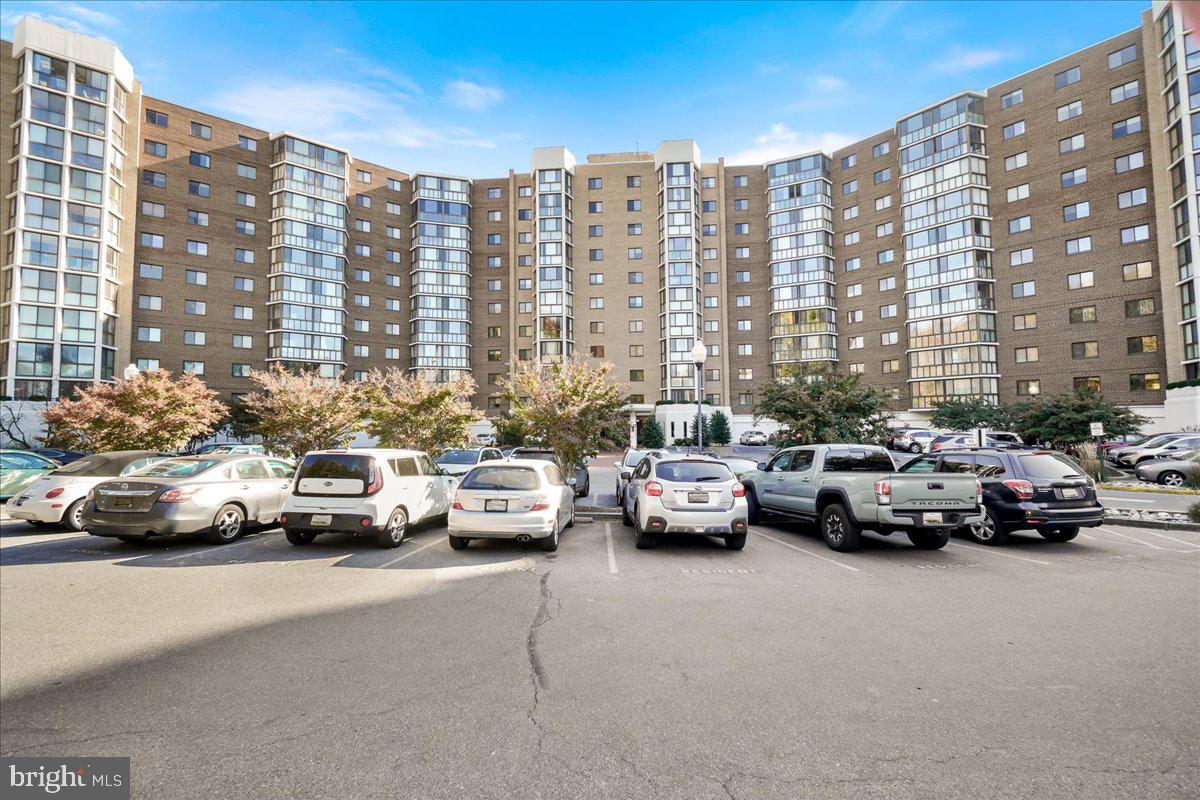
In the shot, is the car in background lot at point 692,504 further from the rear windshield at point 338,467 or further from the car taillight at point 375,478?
the rear windshield at point 338,467

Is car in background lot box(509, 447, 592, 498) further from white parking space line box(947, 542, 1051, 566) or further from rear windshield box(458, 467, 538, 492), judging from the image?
white parking space line box(947, 542, 1051, 566)

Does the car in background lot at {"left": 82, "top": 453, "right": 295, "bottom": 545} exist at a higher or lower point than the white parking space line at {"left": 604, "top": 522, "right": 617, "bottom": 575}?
higher

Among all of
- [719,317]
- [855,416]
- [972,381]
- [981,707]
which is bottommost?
[981,707]

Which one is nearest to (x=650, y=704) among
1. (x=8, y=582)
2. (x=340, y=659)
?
(x=340, y=659)

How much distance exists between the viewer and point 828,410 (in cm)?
1830

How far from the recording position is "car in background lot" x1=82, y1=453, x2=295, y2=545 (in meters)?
9.09

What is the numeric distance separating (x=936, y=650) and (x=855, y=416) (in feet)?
46.9

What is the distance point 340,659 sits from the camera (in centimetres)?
499

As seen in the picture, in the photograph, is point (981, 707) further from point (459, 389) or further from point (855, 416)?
point (459, 389)

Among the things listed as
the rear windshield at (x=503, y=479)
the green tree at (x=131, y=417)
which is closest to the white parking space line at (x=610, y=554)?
the rear windshield at (x=503, y=479)

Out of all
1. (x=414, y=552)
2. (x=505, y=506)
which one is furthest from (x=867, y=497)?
(x=414, y=552)

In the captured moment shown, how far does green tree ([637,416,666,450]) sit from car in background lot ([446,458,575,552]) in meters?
38.5

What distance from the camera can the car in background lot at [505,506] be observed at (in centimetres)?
927

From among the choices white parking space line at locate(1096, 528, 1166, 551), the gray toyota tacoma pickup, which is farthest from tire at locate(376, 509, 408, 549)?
white parking space line at locate(1096, 528, 1166, 551)
